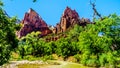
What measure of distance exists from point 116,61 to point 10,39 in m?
41.6

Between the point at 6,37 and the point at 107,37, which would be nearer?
the point at 6,37

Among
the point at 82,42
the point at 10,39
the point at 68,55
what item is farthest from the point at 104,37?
the point at 68,55

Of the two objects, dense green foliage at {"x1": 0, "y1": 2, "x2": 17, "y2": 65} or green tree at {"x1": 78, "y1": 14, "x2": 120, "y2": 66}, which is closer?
dense green foliage at {"x1": 0, "y1": 2, "x2": 17, "y2": 65}

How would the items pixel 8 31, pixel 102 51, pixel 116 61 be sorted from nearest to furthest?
pixel 8 31 → pixel 116 61 → pixel 102 51

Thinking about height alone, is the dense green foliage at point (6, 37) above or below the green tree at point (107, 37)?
below

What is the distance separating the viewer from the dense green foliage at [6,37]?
19953mm

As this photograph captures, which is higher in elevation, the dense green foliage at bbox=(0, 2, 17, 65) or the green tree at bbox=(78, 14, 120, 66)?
the green tree at bbox=(78, 14, 120, 66)

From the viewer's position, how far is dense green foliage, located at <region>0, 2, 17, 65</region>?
1995cm

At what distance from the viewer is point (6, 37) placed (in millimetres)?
20859

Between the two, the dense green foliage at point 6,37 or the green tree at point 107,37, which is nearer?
the dense green foliage at point 6,37

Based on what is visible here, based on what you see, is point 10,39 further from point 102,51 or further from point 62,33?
point 62,33

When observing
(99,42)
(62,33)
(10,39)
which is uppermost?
(62,33)

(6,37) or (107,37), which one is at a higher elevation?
(107,37)

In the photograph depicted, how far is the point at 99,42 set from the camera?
63438mm
